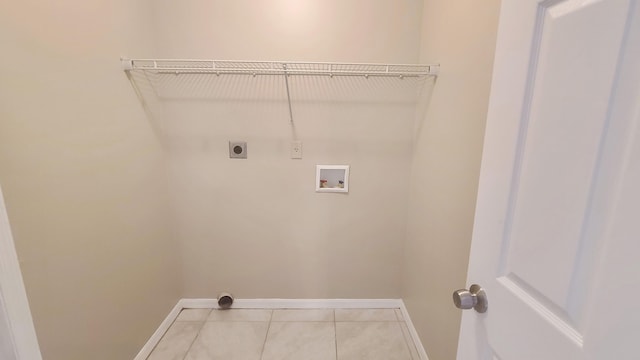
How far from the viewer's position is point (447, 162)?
1.35 meters

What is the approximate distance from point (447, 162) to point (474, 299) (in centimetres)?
81

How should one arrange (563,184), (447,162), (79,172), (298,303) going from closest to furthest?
(563,184), (79,172), (447,162), (298,303)

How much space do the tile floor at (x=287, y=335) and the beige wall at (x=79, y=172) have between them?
286mm

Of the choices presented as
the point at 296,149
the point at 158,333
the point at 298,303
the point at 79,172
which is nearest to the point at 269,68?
the point at 296,149

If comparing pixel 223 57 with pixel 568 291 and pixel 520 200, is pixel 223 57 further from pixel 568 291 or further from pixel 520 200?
pixel 568 291

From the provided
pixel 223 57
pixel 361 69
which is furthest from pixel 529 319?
pixel 223 57

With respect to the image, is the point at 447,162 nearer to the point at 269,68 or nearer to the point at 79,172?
the point at 269,68

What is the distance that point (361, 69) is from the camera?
1.69m

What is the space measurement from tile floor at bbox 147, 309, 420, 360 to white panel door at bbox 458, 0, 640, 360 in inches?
49.5

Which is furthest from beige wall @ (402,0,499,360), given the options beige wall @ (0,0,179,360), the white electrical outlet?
beige wall @ (0,0,179,360)

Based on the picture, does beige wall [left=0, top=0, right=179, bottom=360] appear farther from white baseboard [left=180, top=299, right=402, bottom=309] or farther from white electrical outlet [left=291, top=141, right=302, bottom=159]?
white electrical outlet [left=291, top=141, right=302, bottom=159]

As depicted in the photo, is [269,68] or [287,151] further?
[287,151]

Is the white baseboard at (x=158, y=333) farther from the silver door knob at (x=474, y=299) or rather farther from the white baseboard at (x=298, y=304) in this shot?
the silver door knob at (x=474, y=299)

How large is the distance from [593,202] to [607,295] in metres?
0.14
